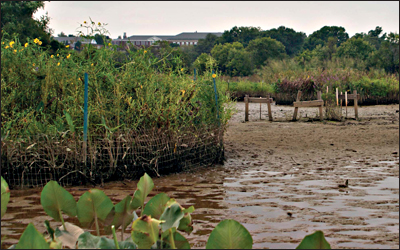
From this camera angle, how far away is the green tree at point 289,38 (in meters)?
73.8

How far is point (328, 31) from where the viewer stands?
73438 mm

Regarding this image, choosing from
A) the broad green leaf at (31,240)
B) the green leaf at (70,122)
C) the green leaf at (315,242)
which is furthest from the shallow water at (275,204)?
the broad green leaf at (31,240)

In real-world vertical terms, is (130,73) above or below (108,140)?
above

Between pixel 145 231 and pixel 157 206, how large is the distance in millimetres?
301

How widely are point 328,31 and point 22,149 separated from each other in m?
72.2

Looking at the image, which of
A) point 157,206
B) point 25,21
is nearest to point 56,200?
point 157,206

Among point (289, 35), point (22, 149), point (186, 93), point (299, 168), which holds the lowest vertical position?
point (299, 168)

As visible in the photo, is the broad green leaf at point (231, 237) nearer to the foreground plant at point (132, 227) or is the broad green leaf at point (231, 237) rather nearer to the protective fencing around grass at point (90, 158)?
the foreground plant at point (132, 227)

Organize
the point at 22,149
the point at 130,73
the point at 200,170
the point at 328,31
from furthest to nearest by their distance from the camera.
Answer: the point at 328,31
the point at 200,170
the point at 130,73
the point at 22,149

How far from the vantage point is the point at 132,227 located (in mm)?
1866

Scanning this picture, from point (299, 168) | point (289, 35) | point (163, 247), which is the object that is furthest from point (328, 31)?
point (163, 247)

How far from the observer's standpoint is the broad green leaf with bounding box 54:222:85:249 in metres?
2.00

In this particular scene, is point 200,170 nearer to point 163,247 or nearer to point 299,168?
point 299,168

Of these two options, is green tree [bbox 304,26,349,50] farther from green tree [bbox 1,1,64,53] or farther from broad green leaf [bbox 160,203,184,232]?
broad green leaf [bbox 160,203,184,232]
